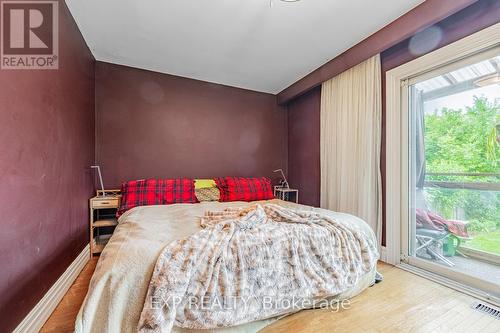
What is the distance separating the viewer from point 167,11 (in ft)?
6.73

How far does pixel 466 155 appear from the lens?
6.51 feet

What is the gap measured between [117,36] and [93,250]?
246 cm

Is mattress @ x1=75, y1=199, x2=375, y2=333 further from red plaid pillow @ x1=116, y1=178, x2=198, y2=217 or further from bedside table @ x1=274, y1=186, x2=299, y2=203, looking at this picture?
bedside table @ x1=274, y1=186, x2=299, y2=203

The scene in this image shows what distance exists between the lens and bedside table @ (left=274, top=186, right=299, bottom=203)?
389 cm

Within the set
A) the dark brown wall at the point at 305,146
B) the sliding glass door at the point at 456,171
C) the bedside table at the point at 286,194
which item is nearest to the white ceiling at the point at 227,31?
the dark brown wall at the point at 305,146

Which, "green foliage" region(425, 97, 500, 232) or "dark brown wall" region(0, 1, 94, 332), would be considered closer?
"dark brown wall" region(0, 1, 94, 332)

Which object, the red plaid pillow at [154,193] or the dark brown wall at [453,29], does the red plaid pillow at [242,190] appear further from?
the dark brown wall at [453,29]

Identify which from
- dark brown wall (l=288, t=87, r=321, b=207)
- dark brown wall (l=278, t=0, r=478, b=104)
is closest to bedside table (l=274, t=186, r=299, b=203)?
dark brown wall (l=288, t=87, r=321, b=207)

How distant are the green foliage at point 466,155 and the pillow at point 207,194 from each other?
2.46 meters

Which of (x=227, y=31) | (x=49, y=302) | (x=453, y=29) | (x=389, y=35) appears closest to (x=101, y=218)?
(x=49, y=302)

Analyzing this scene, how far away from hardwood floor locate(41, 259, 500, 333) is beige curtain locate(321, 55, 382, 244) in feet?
2.58

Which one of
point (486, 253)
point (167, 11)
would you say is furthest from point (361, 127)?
point (167, 11)

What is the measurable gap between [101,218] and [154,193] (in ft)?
2.74

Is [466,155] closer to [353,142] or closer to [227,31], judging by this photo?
[353,142]
